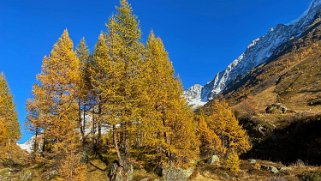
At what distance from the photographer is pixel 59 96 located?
33.7m

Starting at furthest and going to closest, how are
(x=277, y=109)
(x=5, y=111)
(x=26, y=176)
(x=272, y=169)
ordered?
(x=277, y=109), (x=5, y=111), (x=272, y=169), (x=26, y=176)

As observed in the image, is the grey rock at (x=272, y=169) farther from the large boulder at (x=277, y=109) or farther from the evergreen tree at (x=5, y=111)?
the large boulder at (x=277, y=109)

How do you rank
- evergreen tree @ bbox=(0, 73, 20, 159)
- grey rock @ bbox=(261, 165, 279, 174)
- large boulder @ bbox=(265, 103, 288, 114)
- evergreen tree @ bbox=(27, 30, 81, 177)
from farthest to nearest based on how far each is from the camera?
1. large boulder @ bbox=(265, 103, 288, 114)
2. evergreen tree @ bbox=(0, 73, 20, 159)
3. grey rock @ bbox=(261, 165, 279, 174)
4. evergreen tree @ bbox=(27, 30, 81, 177)

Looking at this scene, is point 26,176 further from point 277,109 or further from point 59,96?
point 277,109

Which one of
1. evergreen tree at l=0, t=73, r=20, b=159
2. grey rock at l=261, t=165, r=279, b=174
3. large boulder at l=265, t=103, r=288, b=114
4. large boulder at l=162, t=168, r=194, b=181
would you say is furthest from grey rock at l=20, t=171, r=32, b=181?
large boulder at l=265, t=103, r=288, b=114

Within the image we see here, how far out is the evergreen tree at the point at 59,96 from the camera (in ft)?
104

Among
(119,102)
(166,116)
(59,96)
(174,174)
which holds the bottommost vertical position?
(174,174)

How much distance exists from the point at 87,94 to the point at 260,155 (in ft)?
106

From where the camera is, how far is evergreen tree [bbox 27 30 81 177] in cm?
3184

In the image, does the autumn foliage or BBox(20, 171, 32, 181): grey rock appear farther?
BBox(20, 171, 32, 181): grey rock

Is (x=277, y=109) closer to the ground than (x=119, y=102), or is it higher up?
higher up

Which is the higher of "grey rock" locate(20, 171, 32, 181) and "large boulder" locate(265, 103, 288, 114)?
"large boulder" locate(265, 103, 288, 114)

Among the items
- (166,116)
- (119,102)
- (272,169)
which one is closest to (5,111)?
(119,102)

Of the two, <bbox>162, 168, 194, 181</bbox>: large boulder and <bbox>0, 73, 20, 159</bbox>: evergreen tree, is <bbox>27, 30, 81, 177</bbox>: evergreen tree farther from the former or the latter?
<bbox>0, 73, 20, 159</bbox>: evergreen tree
